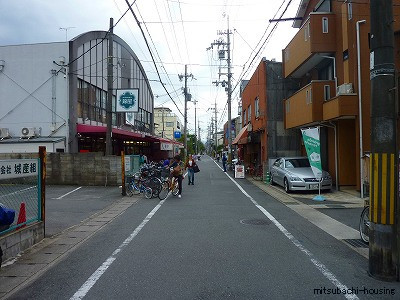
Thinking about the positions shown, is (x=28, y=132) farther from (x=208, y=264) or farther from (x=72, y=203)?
(x=208, y=264)

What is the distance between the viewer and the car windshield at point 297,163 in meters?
15.9

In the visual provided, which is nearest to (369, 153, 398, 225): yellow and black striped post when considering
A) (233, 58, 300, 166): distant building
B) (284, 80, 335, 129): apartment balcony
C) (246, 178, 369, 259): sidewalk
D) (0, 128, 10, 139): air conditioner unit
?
(246, 178, 369, 259): sidewalk

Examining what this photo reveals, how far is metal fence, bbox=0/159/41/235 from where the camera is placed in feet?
20.5

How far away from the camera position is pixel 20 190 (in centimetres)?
684

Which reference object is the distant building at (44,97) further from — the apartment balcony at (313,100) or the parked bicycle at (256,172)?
the apartment balcony at (313,100)

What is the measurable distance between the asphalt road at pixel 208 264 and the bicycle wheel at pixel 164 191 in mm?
4611

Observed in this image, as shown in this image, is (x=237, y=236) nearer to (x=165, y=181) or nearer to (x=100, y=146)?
(x=165, y=181)

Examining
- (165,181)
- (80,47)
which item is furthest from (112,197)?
(80,47)

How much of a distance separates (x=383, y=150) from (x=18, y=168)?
6427mm

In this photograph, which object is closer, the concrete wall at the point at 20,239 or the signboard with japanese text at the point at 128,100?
the concrete wall at the point at 20,239

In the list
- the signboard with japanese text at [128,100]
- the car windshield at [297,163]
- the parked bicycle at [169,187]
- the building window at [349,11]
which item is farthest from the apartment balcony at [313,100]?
the signboard with japanese text at [128,100]

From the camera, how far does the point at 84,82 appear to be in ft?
72.2

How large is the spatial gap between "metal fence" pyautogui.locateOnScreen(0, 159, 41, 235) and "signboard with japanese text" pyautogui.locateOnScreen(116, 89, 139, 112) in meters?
9.97

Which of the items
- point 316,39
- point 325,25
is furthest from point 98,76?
point 325,25
